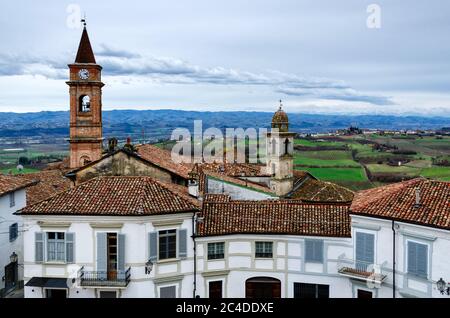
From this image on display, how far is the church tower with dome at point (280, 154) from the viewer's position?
164 ft

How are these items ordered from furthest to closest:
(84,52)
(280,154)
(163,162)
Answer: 1. (280,154)
2. (84,52)
3. (163,162)

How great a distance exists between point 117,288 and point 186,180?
9899 mm

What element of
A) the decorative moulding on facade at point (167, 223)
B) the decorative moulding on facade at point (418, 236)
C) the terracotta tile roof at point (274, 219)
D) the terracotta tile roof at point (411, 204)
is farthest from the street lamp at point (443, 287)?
the decorative moulding on facade at point (167, 223)

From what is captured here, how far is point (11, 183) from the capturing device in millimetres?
28281

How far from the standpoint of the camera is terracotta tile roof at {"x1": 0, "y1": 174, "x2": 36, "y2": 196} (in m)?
27.0

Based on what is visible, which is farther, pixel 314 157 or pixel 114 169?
pixel 314 157

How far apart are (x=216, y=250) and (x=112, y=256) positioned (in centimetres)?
504

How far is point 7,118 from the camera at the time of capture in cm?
10456

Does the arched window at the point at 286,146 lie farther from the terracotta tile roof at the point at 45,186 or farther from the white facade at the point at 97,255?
the white facade at the point at 97,255

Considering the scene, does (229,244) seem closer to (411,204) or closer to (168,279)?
(168,279)

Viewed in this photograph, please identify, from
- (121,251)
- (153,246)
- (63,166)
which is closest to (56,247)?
(121,251)

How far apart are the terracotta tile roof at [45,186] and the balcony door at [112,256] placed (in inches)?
476
